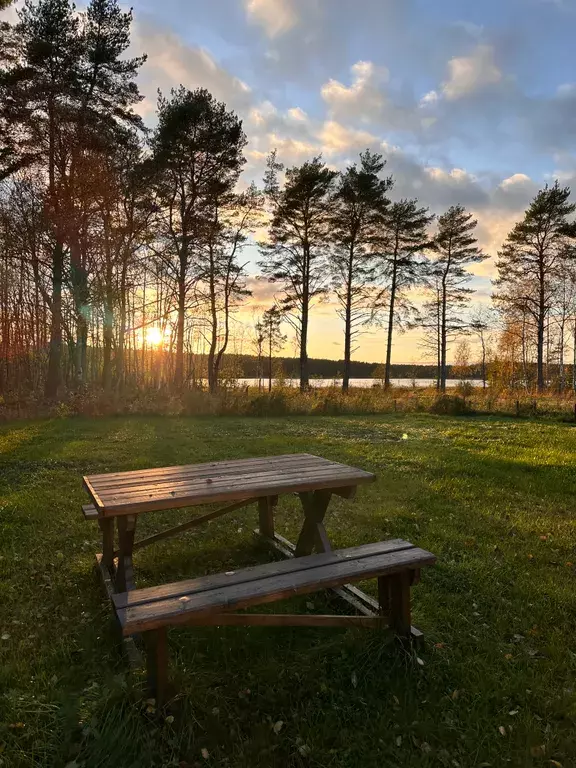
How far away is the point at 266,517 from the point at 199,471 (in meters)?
0.98

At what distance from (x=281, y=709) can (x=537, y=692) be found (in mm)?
1257

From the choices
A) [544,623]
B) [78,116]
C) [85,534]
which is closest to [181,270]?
[78,116]

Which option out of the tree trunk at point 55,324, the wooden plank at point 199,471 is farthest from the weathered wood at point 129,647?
the tree trunk at point 55,324

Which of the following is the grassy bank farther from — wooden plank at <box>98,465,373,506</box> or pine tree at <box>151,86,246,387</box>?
wooden plank at <box>98,465,373,506</box>

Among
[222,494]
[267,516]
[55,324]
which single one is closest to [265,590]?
[222,494]

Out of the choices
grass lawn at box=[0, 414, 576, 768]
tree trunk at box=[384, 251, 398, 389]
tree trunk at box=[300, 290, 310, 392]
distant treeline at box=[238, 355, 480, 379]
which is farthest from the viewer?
distant treeline at box=[238, 355, 480, 379]

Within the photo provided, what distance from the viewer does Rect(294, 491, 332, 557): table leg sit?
11.4 feet

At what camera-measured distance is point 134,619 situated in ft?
6.58

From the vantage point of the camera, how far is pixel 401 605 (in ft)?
8.98

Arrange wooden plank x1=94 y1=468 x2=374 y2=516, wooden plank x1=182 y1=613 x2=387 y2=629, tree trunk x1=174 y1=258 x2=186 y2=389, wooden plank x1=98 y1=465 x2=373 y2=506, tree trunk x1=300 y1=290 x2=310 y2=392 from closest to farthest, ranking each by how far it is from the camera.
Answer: wooden plank x1=182 y1=613 x2=387 y2=629 → wooden plank x1=94 y1=468 x2=374 y2=516 → wooden plank x1=98 y1=465 x2=373 y2=506 → tree trunk x1=174 y1=258 x2=186 y2=389 → tree trunk x1=300 y1=290 x2=310 y2=392

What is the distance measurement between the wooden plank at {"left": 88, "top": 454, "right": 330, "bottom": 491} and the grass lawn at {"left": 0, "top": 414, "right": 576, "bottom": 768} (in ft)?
2.52

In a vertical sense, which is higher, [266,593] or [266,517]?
[266,593]

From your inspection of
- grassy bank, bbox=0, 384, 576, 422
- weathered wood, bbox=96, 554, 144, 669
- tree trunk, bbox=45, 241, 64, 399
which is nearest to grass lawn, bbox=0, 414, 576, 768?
weathered wood, bbox=96, 554, 144, 669

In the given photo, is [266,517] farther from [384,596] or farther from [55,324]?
[55,324]
